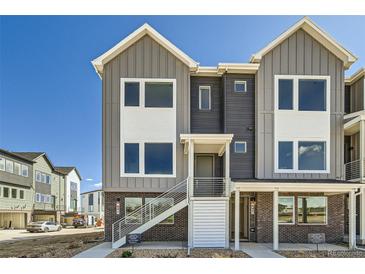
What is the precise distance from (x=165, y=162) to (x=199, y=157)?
2.06 m

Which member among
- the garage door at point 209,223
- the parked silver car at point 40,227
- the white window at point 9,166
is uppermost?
the white window at point 9,166

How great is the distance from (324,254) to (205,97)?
30.3 ft

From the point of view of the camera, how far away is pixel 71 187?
5244 cm

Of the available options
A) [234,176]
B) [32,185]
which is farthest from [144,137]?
[32,185]

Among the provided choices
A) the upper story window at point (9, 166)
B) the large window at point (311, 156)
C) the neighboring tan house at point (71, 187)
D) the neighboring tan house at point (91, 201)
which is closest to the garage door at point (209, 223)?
the large window at point (311, 156)

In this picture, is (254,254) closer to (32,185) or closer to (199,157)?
(199,157)

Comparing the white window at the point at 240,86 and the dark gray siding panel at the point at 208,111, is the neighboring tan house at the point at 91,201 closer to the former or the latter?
the dark gray siding panel at the point at 208,111

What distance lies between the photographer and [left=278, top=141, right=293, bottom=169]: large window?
16672 mm

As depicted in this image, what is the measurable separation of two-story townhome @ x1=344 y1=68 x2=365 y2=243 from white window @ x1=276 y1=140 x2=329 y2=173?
168cm

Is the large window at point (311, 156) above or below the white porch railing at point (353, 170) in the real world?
above

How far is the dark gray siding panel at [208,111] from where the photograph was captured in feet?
57.1

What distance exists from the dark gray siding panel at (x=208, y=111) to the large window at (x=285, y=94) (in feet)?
9.97

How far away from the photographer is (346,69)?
17.5 meters

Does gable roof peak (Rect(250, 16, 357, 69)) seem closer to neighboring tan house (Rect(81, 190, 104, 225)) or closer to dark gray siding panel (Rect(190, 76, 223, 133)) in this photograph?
dark gray siding panel (Rect(190, 76, 223, 133))
